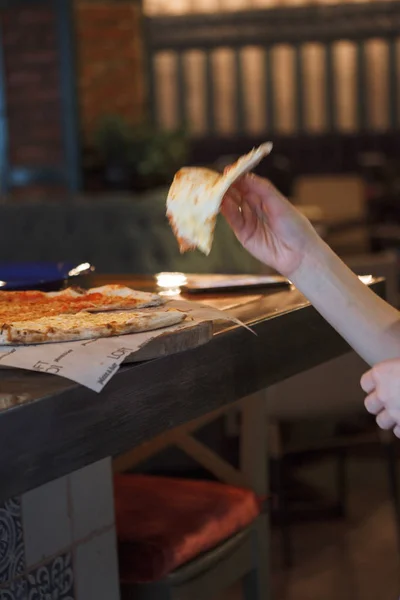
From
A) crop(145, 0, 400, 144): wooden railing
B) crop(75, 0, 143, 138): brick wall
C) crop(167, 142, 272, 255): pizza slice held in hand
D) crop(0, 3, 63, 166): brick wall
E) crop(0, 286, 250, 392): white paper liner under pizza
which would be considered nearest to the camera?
crop(0, 286, 250, 392): white paper liner under pizza

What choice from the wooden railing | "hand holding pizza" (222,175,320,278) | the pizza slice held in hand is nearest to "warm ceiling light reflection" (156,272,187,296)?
"hand holding pizza" (222,175,320,278)

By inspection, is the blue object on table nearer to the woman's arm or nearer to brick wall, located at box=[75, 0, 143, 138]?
the woman's arm

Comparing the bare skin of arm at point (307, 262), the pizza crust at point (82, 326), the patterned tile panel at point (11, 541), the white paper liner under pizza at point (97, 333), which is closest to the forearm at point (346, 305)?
the bare skin of arm at point (307, 262)

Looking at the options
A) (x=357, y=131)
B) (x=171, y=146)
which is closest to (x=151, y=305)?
(x=171, y=146)

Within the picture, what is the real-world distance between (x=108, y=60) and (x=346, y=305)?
5327 mm

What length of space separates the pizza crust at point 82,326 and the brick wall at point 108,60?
5.12 meters

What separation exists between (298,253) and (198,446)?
24.1 inches

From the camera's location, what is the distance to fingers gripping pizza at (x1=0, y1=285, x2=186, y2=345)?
1.23m

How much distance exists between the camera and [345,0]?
10.8 meters

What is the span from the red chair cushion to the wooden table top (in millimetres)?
369

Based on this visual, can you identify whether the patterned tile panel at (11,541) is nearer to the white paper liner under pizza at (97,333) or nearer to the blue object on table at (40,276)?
the white paper liner under pizza at (97,333)

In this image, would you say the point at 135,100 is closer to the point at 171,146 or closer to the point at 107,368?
the point at 171,146

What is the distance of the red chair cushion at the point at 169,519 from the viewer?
5.61 ft

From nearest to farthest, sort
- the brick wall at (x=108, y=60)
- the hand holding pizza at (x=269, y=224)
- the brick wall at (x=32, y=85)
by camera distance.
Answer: the hand holding pizza at (x=269, y=224)
the brick wall at (x=32, y=85)
the brick wall at (x=108, y=60)
